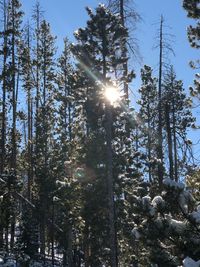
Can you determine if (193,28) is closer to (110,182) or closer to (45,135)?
(110,182)

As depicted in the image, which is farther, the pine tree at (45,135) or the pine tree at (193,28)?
the pine tree at (45,135)

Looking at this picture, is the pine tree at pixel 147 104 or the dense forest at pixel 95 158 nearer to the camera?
the dense forest at pixel 95 158

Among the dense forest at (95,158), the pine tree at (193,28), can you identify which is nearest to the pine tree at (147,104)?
the dense forest at (95,158)

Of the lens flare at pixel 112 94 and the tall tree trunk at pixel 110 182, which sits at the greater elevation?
the lens flare at pixel 112 94

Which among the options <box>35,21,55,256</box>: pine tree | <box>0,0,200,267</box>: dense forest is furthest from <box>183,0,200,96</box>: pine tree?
<box>35,21,55,256</box>: pine tree

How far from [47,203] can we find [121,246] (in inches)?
230

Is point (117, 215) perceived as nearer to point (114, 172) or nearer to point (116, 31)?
point (114, 172)

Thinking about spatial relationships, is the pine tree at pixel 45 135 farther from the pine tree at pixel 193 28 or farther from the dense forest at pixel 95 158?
the pine tree at pixel 193 28

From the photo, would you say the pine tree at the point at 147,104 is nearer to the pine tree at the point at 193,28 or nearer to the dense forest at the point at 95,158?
the dense forest at the point at 95,158

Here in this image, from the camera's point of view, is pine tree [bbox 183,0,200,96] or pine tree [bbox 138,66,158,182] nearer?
pine tree [bbox 183,0,200,96]

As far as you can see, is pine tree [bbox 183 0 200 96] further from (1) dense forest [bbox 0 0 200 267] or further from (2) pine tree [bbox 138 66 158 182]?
(2) pine tree [bbox 138 66 158 182]

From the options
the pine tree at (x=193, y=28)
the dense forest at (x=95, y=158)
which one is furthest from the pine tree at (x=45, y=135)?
the pine tree at (x=193, y=28)

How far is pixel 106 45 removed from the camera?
25.0 meters

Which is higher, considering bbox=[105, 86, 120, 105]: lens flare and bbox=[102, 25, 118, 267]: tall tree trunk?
bbox=[105, 86, 120, 105]: lens flare
